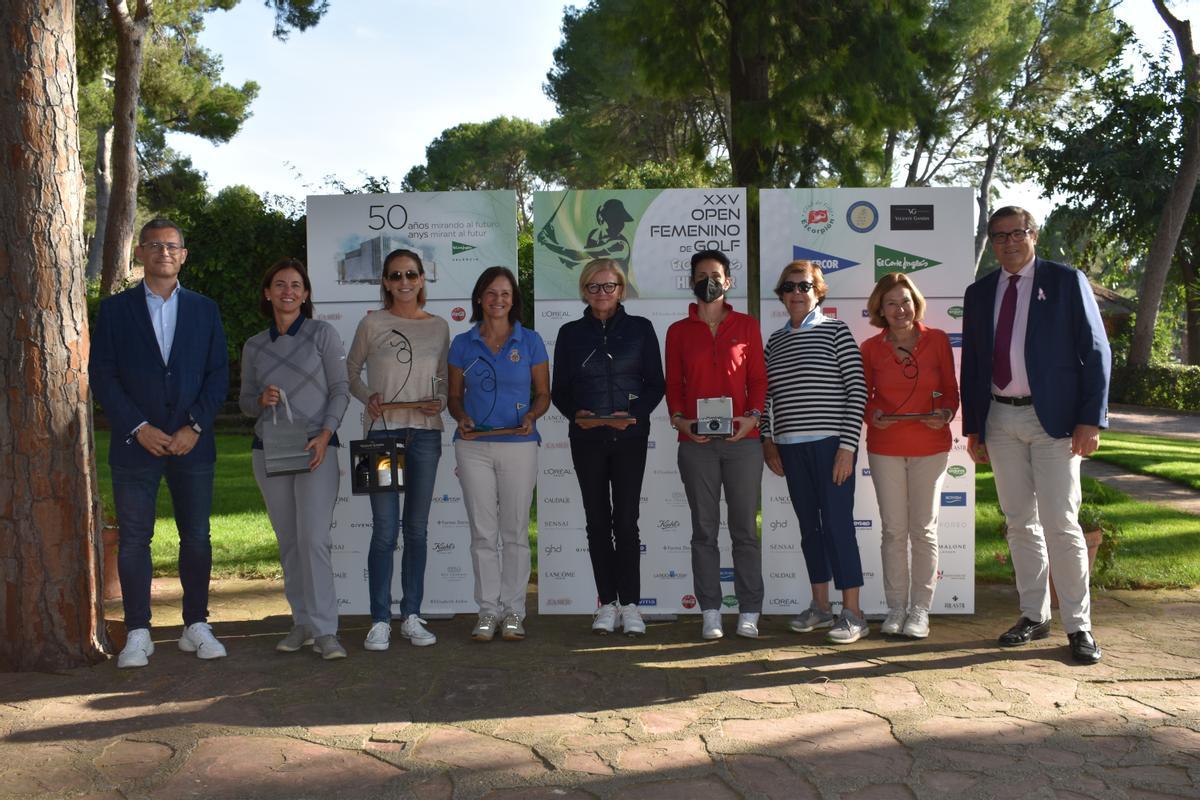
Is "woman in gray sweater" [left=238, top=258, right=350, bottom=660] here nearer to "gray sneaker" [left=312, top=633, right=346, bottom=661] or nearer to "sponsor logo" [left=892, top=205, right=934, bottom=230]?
"gray sneaker" [left=312, top=633, right=346, bottom=661]

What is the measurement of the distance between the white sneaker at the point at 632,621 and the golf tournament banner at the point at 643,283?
55 cm

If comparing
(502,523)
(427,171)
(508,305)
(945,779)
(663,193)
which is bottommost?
(945,779)

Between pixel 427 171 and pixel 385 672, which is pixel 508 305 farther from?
pixel 427 171

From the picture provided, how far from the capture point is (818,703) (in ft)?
14.2

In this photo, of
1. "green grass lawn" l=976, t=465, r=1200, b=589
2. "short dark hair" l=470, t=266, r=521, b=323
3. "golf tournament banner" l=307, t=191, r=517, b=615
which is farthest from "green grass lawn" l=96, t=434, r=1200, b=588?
"short dark hair" l=470, t=266, r=521, b=323

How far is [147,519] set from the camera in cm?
500

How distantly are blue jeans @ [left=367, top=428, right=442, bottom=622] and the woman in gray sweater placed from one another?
0.74 feet

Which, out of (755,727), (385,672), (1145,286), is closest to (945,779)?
(755,727)

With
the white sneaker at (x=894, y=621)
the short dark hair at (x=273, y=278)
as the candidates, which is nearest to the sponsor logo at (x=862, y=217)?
the white sneaker at (x=894, y=621)

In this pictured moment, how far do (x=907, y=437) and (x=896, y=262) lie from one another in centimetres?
119

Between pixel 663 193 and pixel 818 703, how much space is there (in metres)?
3.07

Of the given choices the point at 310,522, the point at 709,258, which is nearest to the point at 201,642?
the point at 310,522

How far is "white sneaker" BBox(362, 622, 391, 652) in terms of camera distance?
5.30m

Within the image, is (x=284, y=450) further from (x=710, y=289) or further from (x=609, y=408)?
(x=710, y=289)
